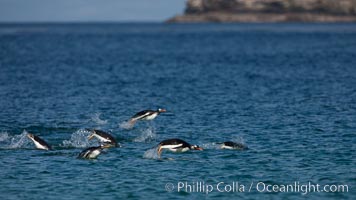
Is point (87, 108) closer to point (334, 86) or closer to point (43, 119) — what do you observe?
point (43, 119)

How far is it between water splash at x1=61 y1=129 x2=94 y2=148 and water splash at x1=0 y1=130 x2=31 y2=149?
1544 mm

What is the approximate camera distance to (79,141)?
2833cm

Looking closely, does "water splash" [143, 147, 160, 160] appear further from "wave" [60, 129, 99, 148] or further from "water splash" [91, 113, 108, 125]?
"water splash" [91, 113, 108, 125]

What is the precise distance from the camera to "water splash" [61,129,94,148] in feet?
91.5

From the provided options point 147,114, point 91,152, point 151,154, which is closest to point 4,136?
point 91,152

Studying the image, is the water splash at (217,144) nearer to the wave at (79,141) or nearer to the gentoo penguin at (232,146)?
the gentoo penguin at (232,146)

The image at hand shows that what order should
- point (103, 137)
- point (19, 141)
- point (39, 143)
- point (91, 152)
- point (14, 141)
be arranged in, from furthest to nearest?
point (14, 141), point (19, 141), point (103, 137), point (39, 143), point (91, 152)

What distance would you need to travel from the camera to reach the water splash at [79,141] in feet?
91.5

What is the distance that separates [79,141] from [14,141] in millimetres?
2601

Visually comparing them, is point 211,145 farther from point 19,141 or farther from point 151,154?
point 19,141

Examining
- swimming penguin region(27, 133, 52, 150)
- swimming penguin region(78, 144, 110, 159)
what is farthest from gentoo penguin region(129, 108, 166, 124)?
swimming penguin region(78, 144, 110, 159)

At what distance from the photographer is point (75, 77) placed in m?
59.7

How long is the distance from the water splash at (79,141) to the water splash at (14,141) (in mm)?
1544

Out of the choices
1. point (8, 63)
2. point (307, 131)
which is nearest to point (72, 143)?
point (307, 131)
